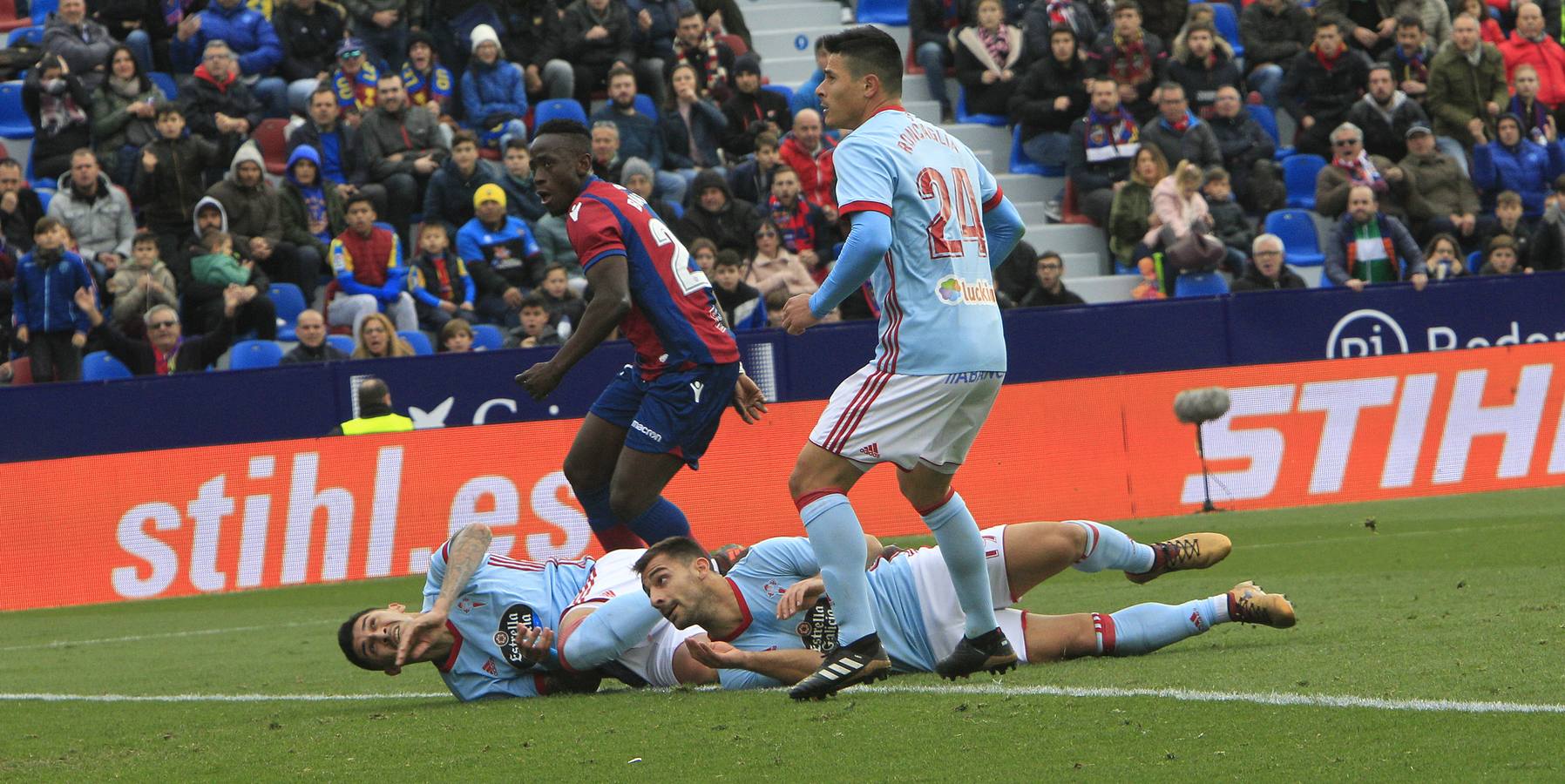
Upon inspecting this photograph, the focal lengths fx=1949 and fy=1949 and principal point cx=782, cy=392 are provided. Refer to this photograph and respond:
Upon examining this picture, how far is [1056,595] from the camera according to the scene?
10156mm

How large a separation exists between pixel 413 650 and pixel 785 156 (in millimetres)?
12187

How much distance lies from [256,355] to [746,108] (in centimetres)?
569

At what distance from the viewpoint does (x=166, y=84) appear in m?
18.1

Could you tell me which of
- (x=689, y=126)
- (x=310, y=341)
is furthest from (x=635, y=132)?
(x=310, y=341)

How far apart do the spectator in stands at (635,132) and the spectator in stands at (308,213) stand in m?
2.53

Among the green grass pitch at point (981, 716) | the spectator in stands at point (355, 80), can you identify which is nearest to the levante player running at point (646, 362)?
the green grass pitch at point (981, 716)

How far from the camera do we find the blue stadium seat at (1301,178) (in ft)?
65.1

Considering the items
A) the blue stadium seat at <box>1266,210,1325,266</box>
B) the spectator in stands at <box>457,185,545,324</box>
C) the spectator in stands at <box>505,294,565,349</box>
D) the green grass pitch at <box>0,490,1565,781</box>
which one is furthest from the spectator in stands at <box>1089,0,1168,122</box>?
the green grass pitch at <box>0,490,1565,781</box>

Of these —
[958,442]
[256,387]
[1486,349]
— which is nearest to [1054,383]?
[1486,349]

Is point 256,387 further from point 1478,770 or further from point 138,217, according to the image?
point 1478,770

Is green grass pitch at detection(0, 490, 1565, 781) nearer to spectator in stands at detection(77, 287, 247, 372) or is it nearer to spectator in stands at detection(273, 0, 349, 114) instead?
spectator in stands at detection(77, 287, 247, 372)

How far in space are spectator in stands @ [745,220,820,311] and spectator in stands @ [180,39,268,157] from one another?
15.5 feet

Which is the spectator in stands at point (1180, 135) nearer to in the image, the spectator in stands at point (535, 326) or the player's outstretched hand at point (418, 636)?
the spectator in stands at point (535, 326)

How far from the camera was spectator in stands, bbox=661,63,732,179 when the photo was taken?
18469 millimetres
